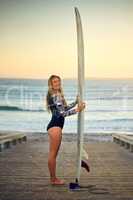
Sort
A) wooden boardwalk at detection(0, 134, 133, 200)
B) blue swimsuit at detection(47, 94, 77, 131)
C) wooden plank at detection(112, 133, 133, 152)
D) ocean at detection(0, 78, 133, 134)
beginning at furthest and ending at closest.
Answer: ocean at detection(0, 78, 133, 134) < wooden plank at detection(112, 133, 133, 152) < blue swimsuit at detection(47, 94, 77, 131) < wooden boardwalk at detection(0, 134, 133, 200)

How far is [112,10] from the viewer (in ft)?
34.8

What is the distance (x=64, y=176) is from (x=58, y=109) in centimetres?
108

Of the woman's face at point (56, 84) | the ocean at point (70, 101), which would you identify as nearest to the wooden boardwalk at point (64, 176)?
the woman's face at point (56, 84)

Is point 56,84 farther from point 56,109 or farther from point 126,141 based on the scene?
point 126,141

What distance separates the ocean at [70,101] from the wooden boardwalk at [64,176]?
9.91 ft

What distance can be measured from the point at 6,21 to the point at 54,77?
658cm

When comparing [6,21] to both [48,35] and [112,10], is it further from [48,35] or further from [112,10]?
[112,10]

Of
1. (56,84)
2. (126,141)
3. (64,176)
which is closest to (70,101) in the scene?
(126,141)

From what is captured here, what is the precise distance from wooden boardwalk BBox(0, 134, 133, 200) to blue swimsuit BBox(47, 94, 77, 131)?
0.54 m

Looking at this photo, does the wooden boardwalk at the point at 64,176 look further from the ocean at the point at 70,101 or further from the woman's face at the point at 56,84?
the ocean at the point at 70,101

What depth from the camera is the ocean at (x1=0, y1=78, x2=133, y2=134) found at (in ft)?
37.1

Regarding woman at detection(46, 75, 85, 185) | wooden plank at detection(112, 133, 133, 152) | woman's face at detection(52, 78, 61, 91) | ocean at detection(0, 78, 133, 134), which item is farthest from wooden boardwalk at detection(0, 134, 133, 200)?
ocean at detection(0, 78, 133, 134)

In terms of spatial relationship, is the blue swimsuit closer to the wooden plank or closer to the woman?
the woman

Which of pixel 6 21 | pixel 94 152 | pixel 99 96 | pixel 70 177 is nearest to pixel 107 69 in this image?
pixel 99 96
